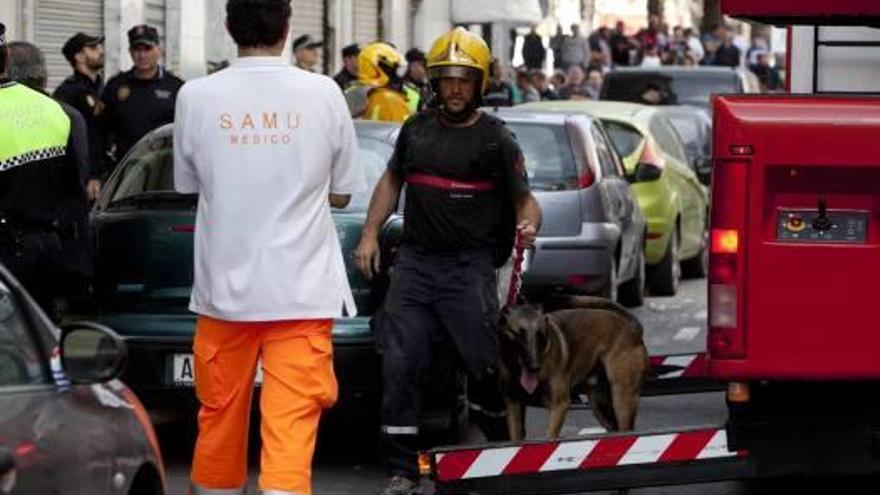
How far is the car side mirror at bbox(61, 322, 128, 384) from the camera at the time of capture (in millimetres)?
6293

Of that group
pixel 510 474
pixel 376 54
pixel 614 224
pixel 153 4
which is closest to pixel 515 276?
pixel 510 474

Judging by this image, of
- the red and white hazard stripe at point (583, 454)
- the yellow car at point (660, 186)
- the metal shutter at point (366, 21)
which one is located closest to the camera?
the red and white hazard stripe at point (583, 454)

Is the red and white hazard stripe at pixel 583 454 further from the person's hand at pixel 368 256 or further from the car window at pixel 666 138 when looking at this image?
the car window at pixel 666 138

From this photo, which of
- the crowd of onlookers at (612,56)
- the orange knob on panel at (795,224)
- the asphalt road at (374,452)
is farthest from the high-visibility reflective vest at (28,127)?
the crowd of onlookers at (612,56)

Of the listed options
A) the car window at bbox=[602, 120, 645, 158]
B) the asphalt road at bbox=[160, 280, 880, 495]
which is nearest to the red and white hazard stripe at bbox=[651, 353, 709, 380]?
the asphalt road at bbox=[160, 280, 880, 495]

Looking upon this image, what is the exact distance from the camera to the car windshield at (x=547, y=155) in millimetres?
16391

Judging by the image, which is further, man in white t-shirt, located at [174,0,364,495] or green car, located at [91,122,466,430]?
green car, located at [91,122,466,430]

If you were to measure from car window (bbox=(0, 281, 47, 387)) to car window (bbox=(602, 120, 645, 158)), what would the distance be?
47.7 feet

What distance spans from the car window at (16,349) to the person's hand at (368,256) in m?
3.39

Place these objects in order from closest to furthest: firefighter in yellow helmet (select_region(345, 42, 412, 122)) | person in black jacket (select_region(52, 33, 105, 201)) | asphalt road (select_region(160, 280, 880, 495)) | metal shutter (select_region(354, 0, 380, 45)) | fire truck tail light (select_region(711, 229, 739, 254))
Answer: fire truck tail light (select_region(711, 229, 739, 254))
asphalt road (select_region(160, 280, 880, 495))
person in black jacket (select_region(52, 33, 105, 201))
firefighter in yellow helmet (select_region(345, 42, 412, 122))
metal shutter (select_region(354, 0, 380, 45))

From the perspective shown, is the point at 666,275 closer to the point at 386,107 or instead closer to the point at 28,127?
the point at 386,107

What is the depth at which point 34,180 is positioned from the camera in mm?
10352

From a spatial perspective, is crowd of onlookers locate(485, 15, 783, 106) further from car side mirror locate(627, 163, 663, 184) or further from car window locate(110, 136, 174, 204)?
car window locate(110, 136, 174, 204)

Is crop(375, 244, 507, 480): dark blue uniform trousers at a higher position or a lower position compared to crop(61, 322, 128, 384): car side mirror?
lower
